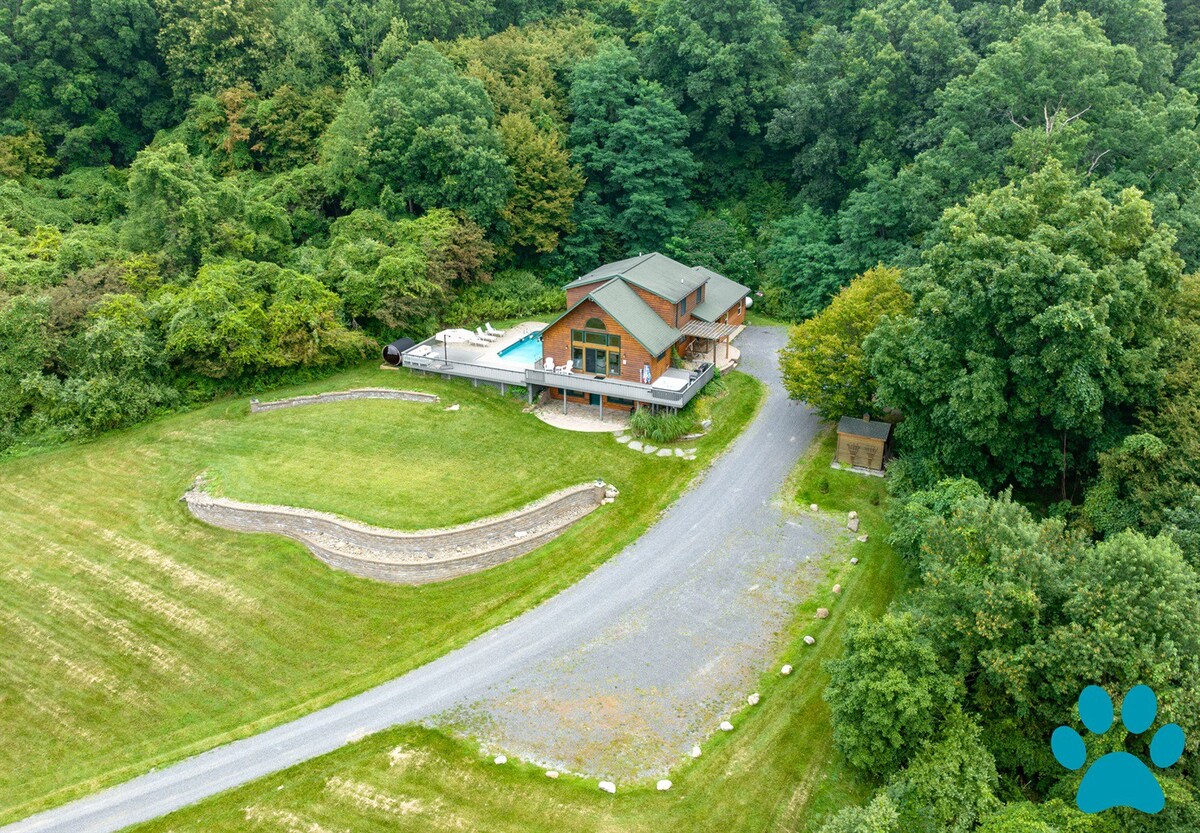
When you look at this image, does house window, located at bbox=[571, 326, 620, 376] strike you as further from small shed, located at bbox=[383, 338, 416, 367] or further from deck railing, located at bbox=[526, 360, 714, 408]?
small shed, located at bbox=[383, 338, 416, 367]

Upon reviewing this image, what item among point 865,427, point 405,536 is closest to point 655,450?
point 865,427

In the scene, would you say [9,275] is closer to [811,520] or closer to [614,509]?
[614,509]

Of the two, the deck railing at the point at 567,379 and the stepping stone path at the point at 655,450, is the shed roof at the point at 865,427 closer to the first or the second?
the stepping stone path at the point at 655,450

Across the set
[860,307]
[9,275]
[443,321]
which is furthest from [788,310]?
[9,275]

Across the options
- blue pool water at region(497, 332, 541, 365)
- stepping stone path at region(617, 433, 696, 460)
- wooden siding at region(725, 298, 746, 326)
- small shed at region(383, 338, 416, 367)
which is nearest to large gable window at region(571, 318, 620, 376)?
blue pool water at region(497, 332, 541, 365)

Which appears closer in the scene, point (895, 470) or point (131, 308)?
point (895, 470)

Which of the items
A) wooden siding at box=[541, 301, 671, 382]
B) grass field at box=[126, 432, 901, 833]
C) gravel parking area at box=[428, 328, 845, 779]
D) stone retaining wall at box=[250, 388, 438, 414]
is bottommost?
grass field at box=[126, 432, 901, 833]

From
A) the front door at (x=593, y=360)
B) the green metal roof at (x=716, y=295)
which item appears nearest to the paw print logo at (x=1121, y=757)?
the front door at (x=593, y=360)
